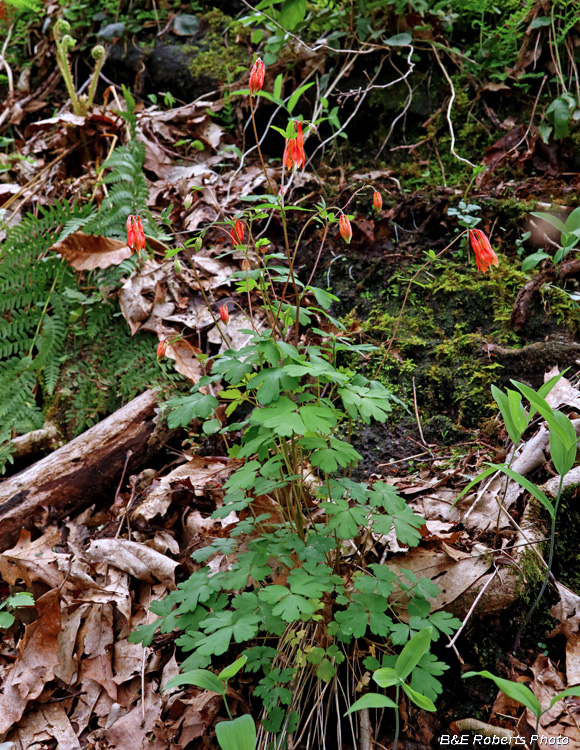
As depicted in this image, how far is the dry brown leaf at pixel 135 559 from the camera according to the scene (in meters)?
2.12

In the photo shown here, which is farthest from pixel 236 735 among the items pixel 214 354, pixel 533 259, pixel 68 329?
pixel 68 329

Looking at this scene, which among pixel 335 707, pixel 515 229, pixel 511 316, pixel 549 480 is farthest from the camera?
pixel 515 229

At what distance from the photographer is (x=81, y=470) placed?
263 cm

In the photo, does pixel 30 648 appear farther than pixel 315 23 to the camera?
No

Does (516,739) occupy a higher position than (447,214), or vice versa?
(447,214)

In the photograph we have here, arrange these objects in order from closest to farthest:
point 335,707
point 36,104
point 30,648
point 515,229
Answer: point 335,707, point 30,648, point 515,229, point 36,104

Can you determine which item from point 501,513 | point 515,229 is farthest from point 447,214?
point 501,513

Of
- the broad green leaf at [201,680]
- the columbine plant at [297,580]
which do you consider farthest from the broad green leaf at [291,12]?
the broad green leaf at [201,680]

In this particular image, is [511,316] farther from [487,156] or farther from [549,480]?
[487,156]

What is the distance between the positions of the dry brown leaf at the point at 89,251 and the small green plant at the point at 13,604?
1831 millimetres

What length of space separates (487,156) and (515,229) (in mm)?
797

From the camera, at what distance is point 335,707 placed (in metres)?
1.62

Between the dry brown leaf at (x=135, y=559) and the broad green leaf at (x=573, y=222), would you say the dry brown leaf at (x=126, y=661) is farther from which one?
the broad green leaf at (x=573, y=222)

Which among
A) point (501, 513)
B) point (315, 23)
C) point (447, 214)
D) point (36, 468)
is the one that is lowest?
point (501, 513)
